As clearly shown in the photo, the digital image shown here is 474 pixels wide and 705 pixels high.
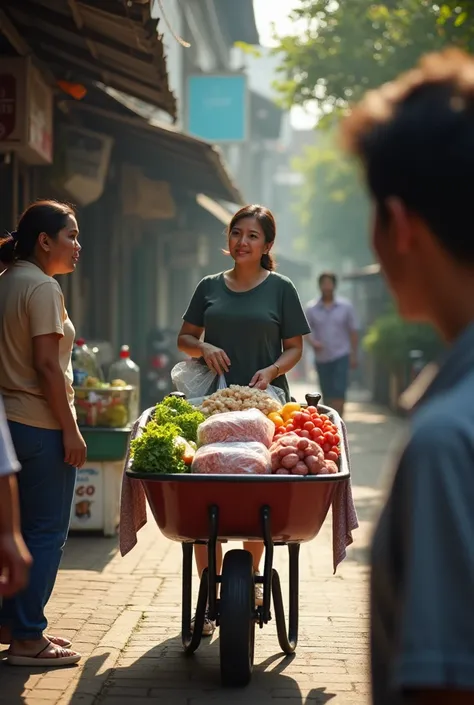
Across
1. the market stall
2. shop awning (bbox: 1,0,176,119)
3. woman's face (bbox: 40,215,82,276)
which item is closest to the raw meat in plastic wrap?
woman's face (bbox: 40,215,82,276)

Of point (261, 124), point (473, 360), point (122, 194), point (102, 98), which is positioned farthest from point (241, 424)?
point (261, 124)

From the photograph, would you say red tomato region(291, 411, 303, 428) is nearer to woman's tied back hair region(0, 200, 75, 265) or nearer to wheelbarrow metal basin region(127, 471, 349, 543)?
wheelbarrow metal basin region(127, 471, 349, 543)

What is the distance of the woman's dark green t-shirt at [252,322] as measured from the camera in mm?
5953

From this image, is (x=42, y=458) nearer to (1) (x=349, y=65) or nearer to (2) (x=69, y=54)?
(2) (x=69, y=54)

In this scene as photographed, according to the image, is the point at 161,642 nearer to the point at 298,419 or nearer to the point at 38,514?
the point at 38,514

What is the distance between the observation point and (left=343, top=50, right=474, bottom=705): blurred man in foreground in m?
1.53

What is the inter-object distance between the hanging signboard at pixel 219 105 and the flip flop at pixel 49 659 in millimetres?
18068

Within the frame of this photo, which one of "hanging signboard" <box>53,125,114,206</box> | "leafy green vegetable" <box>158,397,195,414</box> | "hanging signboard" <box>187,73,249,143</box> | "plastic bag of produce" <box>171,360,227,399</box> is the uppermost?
"hanging signboard" <box>187,73,249,143</box>

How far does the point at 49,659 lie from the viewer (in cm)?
528

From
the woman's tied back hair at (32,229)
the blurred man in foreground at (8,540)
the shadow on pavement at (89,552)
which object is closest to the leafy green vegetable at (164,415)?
the woman's tied back hair at (32,229)

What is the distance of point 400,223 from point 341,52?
2103 centimetres

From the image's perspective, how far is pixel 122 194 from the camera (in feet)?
48.5

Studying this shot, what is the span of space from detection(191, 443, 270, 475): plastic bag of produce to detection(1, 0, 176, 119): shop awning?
2998mm

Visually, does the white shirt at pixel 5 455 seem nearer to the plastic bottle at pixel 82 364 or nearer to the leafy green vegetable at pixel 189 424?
the leafy green vegetable at pixel 189 424
